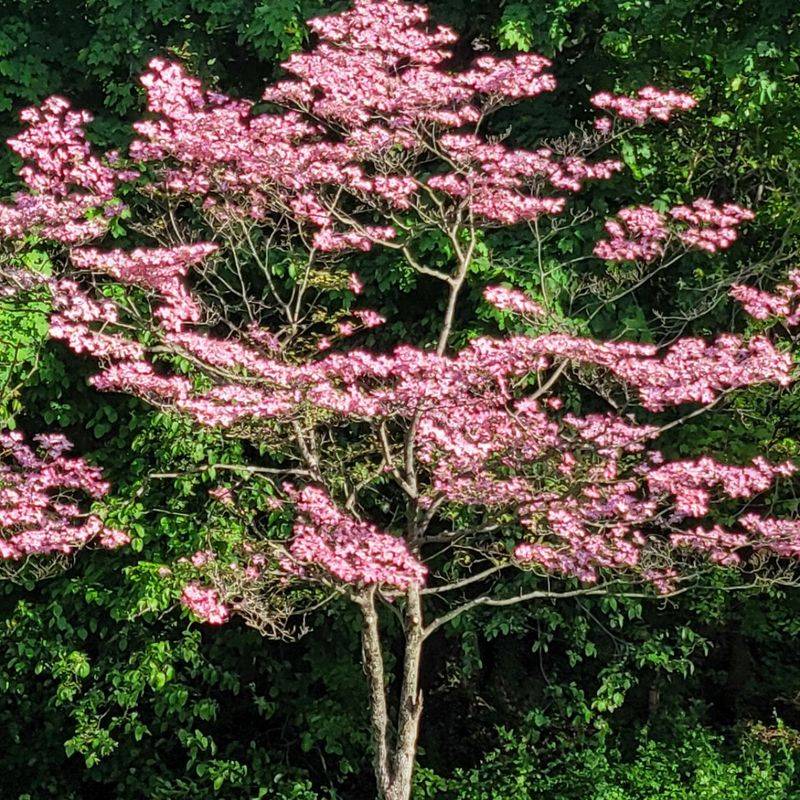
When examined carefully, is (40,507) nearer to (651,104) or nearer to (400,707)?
(400,707)

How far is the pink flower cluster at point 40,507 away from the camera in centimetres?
700

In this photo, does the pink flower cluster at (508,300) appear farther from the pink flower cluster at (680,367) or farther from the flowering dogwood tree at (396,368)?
the pink flower cluster at (680,367)

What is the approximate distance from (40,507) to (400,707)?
2.43 metres

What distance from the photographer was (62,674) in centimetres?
856

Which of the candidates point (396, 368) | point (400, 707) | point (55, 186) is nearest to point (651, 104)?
point (396, 368)

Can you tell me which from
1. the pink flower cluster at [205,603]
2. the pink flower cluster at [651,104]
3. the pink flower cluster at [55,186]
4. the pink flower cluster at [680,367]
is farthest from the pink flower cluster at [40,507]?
the pink flower cluster at [651,104]

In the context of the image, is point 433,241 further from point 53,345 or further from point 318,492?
point 53,345

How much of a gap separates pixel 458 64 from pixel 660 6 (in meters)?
1.88

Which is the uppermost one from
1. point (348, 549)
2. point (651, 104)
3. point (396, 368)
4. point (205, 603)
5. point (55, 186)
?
point (651, 104)

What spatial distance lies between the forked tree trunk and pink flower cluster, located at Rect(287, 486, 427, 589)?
56 cm

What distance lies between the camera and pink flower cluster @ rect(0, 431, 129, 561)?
6996 millimetres

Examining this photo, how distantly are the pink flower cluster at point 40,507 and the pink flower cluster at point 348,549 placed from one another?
146 cm

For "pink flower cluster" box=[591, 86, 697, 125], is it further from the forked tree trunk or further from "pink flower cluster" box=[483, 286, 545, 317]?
the forked tree trunk

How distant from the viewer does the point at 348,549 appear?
598 cm
